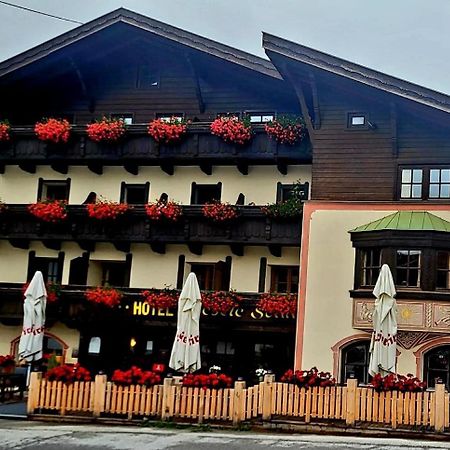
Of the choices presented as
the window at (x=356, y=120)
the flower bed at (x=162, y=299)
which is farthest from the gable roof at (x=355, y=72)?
the flower bed at (x=162, y=299)

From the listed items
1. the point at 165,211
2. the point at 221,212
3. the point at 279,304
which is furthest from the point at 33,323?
the point at 279,304

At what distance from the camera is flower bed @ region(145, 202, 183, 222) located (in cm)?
2283

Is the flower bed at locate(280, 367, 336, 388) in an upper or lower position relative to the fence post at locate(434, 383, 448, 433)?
upper

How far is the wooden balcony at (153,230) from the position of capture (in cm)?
2234

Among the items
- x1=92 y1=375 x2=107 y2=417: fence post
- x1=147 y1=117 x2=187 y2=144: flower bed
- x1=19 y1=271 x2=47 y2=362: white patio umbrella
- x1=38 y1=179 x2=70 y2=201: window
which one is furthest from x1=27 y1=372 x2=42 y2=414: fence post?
x1=38 y1=179 x2=70 y2=201: window

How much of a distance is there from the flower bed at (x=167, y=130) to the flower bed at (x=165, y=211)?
6.67 feet

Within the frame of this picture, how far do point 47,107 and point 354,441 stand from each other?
1715 cm

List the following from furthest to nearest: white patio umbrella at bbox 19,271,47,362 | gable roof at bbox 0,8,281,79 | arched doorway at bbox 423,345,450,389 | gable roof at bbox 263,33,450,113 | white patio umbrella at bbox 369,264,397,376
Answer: gable roof at bbox 0,8,281,79 → gable roof at bbox 263,33,450,113 → arched doorway at bbox 423,345,450,389 → white patio umbrella at bbox 19,271,47,362 → white patio umbrella at bbox 369,264,397,376

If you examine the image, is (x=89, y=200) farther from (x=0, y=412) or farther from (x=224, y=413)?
(x=224, y=413)

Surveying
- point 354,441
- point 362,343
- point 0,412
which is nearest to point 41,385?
point 0,412

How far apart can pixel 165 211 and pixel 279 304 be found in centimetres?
450

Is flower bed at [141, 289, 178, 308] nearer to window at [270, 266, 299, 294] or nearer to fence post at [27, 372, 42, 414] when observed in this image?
window at [270, 266, 299, 294]

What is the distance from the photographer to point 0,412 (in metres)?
17.5

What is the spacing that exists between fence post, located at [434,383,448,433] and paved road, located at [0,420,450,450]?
0.77 metres
